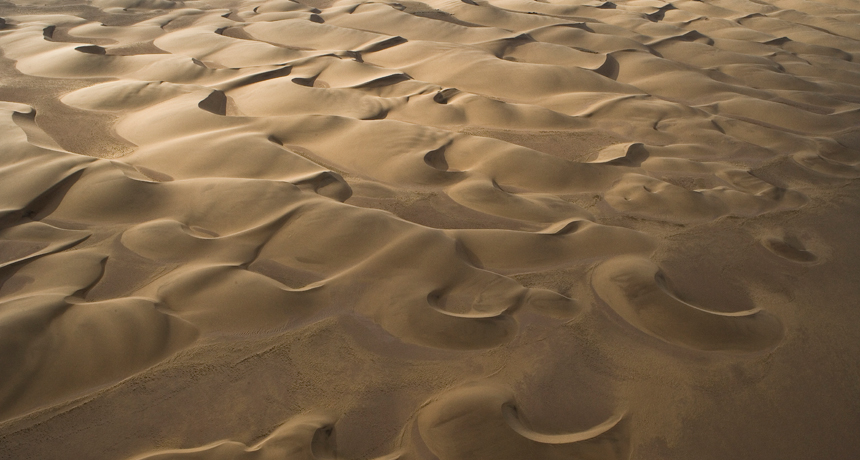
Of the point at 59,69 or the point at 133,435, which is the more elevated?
the point at 59,69

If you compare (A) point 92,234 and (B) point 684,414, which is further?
(A) point 92,234

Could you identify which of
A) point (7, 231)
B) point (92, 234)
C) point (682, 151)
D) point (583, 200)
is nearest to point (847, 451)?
point (583, 200)

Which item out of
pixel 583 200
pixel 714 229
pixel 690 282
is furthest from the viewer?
pixel 583 200

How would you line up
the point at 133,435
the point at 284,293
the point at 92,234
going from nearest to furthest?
1. the point at 133,435
2. the point at 284,293
3. the point at 92,234

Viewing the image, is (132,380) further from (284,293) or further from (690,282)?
(690,282)

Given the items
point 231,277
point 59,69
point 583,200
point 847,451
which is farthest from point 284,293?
point 59,69

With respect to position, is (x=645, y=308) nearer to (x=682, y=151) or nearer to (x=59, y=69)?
(x=682, y=151)
